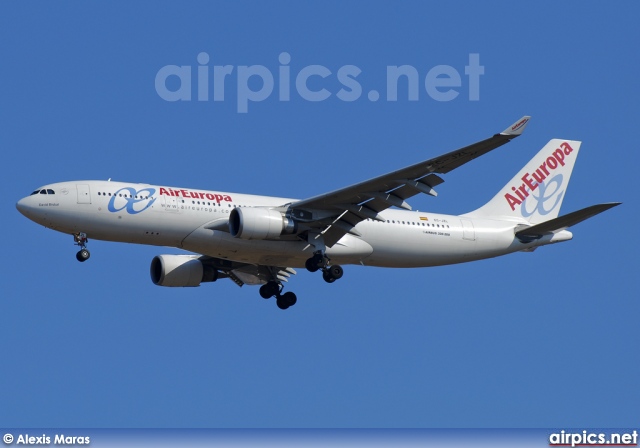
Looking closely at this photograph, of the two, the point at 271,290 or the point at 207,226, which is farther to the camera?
the point at 271,290

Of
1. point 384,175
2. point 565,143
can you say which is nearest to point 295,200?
point 384,175

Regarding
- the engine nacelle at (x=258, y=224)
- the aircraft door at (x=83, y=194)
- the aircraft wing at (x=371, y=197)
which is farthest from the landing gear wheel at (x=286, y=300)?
the aircraft door at (x=83, y=194)

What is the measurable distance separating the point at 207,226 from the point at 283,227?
2.81m

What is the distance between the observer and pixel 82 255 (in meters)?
48.1

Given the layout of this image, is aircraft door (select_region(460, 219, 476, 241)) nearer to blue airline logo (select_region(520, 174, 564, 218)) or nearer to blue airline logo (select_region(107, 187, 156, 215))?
blue airline logo (select_region(520, 174, 564, 218))

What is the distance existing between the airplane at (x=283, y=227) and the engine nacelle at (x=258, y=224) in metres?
0.04

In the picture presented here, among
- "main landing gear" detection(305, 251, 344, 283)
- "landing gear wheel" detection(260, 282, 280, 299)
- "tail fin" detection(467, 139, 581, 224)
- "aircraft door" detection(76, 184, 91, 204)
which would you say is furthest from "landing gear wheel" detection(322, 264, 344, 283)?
"aircraft door" detection(76, 184, 91, 204)

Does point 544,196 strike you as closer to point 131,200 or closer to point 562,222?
point 562,222

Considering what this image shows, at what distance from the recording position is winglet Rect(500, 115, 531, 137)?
137ft

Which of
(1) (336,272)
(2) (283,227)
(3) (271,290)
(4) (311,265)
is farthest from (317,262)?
(3) (271,290)

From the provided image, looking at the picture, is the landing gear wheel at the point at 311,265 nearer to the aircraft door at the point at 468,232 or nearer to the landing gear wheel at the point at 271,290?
the landing gear wheel at the point at 271,290

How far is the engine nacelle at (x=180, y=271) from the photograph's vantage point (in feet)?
176

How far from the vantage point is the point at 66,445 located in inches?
Answer: 1564

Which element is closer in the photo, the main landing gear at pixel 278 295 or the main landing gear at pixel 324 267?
the main landing gear at pixel 324 267
